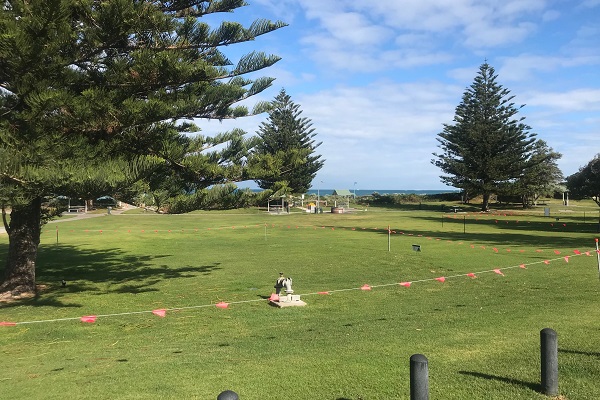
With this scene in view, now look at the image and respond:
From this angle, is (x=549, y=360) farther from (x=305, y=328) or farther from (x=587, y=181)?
(x=587, y=181)

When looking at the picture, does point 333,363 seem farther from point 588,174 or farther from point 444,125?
point 444,125

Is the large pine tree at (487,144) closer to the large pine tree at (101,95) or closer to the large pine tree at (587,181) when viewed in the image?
the large pine tree at (587,181)

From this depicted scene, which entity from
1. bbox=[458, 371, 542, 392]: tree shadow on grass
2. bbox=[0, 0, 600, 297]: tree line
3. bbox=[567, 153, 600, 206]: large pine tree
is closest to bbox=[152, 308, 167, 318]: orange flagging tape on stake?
bbox=[0, 0, 600, 297]: tree line

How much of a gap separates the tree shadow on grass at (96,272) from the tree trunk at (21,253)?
1.27 ft

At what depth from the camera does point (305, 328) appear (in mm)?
6188

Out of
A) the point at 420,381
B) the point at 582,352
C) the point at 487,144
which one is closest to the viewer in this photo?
the point at 420,381

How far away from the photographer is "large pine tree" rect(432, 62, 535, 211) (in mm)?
43906

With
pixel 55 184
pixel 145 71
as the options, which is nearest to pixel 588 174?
pixel 145 71

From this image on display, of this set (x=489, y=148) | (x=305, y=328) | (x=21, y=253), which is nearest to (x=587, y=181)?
(x=489, y=148)

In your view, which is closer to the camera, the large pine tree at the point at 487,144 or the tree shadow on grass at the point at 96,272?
the tree shadow on grass at the point at 96,272

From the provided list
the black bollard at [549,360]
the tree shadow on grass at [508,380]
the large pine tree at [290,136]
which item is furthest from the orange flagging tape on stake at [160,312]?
the large pine tree at [290,136]

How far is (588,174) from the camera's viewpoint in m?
27.8

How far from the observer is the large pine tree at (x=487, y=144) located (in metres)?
43.9

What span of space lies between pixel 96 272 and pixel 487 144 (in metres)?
40.8
